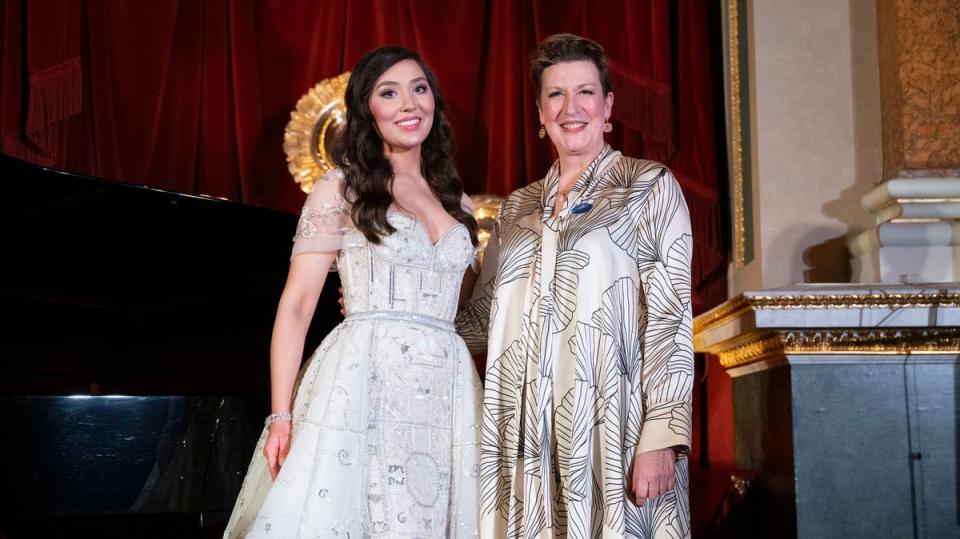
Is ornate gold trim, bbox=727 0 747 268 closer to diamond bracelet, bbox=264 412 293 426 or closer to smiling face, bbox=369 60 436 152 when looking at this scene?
smiling face, bbox=369 60 436 152

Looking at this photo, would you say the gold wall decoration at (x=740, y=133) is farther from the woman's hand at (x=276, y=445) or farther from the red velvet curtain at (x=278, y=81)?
the woman's hand at (x=276, y=445)

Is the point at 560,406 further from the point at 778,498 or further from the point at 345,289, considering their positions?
the point at 778,498

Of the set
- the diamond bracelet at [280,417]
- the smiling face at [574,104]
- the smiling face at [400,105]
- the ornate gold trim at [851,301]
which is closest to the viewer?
the diamond bracelet at [280,417]

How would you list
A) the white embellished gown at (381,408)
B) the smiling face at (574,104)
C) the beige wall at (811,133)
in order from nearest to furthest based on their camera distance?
1. the white embellished gown at (381,408)
2. the smiling face at (574,104)
3. the beige wall at (811,133)

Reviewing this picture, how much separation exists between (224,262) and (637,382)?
1906 mm

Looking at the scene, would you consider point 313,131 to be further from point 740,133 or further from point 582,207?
point 582,207

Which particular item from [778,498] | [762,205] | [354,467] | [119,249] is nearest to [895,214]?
[762,205]

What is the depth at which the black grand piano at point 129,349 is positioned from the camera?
296 centimetres

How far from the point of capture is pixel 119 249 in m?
3.50

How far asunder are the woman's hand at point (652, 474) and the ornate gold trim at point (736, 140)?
7.13 ft

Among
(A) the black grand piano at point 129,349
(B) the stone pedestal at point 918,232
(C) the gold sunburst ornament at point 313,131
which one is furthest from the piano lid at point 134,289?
(B) the stone pedestal at point 918,232

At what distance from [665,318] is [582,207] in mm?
291

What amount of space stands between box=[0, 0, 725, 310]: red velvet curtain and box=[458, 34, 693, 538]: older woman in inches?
85.1

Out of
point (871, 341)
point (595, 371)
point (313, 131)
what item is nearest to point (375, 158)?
point (595, 371)
